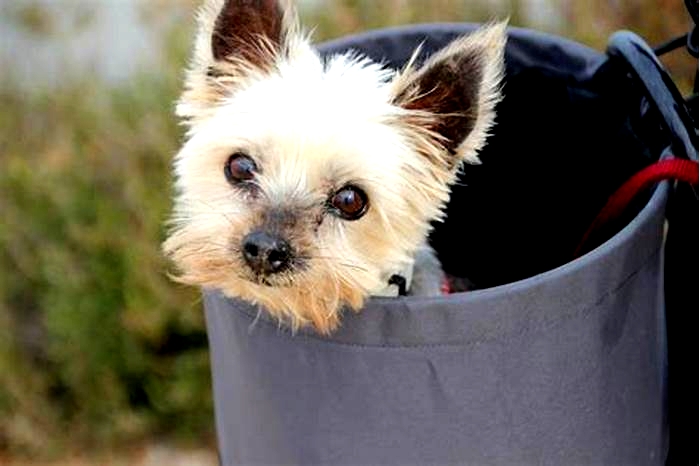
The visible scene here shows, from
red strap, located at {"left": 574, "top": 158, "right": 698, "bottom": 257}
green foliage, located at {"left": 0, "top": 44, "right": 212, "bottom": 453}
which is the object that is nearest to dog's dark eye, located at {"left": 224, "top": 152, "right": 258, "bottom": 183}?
red strap, located at {"left": 574, "top": 158, "right": 698, "bottom": 257}

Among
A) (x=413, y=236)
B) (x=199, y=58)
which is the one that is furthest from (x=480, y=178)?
(x=199, y=58)

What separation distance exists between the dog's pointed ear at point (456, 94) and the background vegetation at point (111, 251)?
95 cm

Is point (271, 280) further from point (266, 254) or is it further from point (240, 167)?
point (240, 167)

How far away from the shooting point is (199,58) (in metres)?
1.45

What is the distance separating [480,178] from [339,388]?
0.70 m

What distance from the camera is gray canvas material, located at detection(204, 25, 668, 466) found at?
123 centimetres

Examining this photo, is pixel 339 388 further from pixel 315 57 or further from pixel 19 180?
pixel 19 180

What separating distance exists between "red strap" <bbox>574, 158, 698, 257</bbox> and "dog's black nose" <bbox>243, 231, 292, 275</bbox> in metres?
0.45

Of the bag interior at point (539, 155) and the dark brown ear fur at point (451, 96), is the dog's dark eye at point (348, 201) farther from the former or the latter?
the bag interior at point (539, 155)

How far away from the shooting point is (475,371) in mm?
1239

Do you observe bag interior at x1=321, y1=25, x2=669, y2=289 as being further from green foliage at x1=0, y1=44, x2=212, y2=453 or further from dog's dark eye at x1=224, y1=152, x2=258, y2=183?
green foliage at x1=0, y1=44, x2=212, y2=453

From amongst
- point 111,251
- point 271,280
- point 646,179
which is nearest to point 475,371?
point 271,280

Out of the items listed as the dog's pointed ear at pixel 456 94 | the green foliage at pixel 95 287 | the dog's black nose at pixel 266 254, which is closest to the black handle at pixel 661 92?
the dog's pointed ear at pixel 456 94

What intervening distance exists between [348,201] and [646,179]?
37cm
